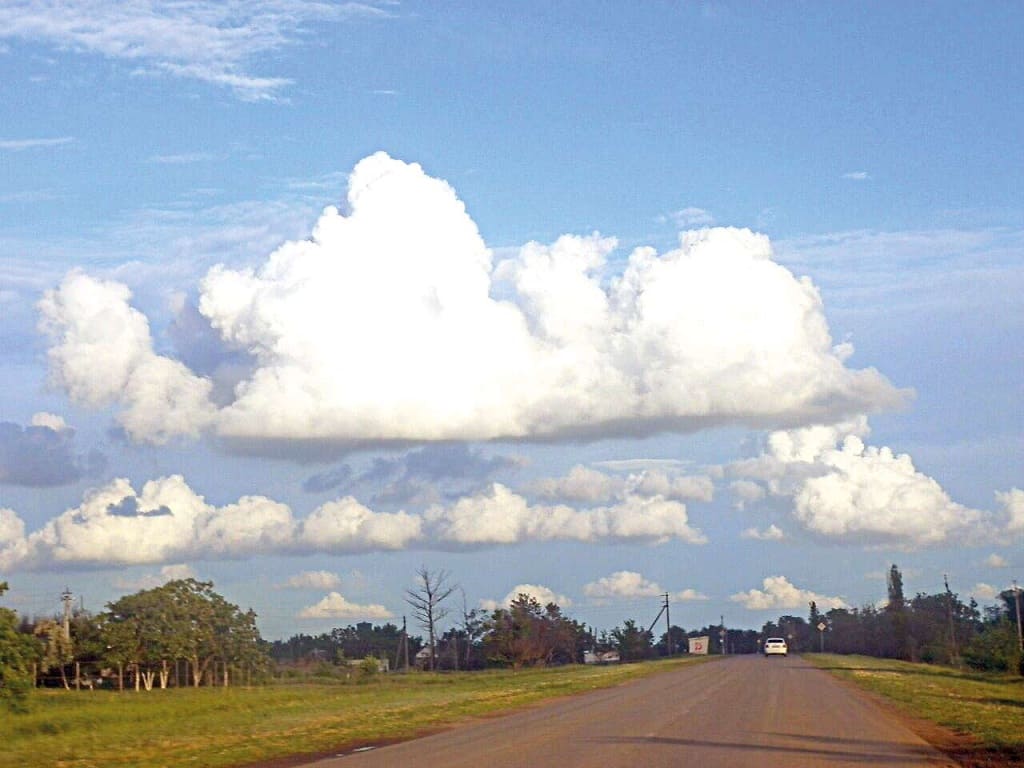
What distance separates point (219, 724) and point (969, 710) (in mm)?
20674

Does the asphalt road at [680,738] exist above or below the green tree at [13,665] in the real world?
below

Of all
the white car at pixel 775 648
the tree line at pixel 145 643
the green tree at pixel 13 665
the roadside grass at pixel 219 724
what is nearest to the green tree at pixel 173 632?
the tree line at pixel 145 643

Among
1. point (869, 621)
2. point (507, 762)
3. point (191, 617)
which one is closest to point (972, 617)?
point (869, 621)

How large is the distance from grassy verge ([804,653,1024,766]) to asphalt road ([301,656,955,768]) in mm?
907

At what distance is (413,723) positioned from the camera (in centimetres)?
3531

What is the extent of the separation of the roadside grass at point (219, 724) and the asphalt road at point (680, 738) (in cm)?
234

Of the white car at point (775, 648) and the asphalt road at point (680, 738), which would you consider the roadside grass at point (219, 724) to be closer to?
the asphalt road at point (680, 738)

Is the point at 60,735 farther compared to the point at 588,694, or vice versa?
the point at 588,694

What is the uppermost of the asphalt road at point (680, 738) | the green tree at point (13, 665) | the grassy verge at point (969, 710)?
the green tree at point (13, 665)

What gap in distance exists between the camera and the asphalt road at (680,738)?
21938mm

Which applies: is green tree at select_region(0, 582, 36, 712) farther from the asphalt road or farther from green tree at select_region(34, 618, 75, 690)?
green tree at select_region(34, 618, 75, 690)

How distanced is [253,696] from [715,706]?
23.0 meters

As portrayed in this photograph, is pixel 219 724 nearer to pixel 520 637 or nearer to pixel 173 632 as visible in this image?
pixel 173 632

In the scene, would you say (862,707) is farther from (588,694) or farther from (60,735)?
(60,735)
